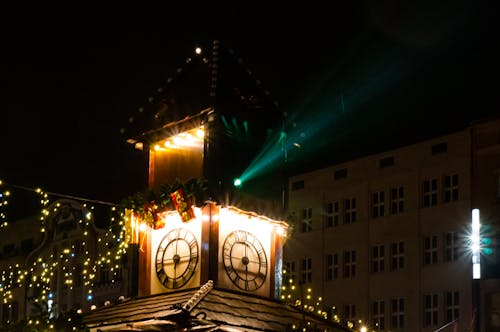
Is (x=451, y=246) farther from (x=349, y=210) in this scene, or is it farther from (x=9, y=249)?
(x=9, y=249)

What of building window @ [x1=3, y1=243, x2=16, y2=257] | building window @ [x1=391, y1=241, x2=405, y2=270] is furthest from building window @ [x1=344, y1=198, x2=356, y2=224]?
building window @ [x1=3, y1=243, x2=16, y2=257]

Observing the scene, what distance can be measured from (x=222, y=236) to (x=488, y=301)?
28.1 m

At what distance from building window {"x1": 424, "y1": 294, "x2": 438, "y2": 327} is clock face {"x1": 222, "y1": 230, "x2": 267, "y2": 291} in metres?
29.1

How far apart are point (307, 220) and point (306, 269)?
228cm

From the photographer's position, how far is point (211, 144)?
14.8m

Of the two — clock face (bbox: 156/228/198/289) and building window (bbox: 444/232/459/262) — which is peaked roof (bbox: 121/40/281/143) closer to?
clock face (bbox: 156/228/198/289)

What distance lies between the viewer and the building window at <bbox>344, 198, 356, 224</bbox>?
48.1 m

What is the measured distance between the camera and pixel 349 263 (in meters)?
47.6

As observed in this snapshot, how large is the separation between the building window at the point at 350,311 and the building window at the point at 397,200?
4426 mm

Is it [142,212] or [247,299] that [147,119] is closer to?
[142,212]

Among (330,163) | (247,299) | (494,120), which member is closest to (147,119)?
(247,299)

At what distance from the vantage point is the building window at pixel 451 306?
42000 mm

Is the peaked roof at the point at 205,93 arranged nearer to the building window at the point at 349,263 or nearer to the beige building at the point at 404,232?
the beige building at the point at 404,232

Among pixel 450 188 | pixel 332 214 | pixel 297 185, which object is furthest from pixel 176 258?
pixel 297 185
